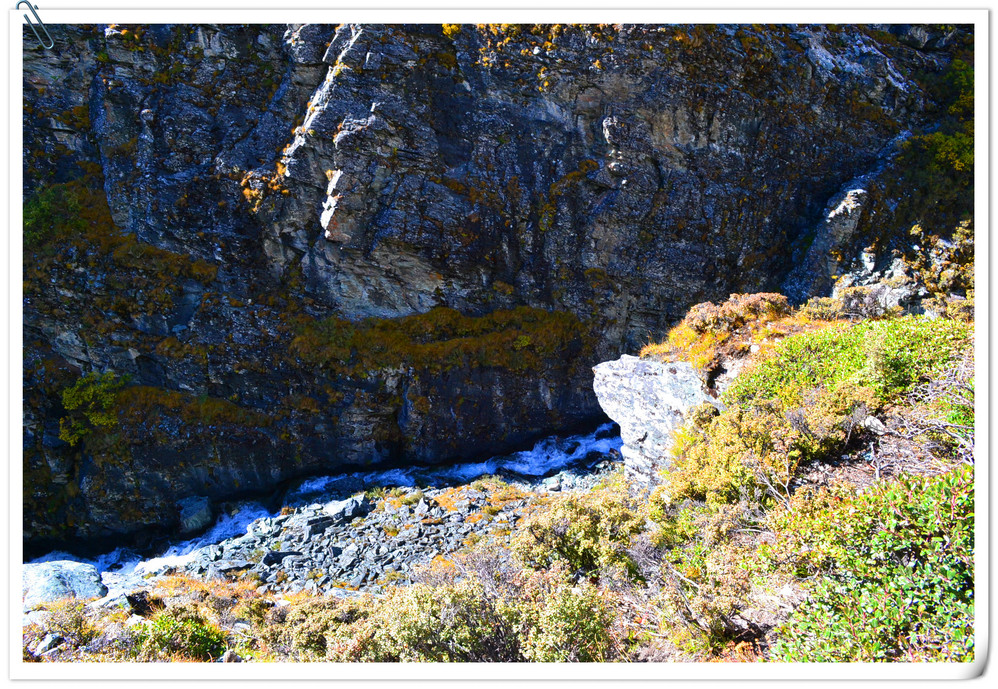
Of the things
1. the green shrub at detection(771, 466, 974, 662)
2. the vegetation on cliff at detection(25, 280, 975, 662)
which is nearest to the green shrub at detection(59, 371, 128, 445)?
the vegetation on cliff at detection(25, 280, 975, 662)

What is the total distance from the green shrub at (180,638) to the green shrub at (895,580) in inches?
301

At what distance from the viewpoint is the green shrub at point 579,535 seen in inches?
345

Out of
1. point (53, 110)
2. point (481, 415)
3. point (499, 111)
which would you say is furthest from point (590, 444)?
point (53, 110)

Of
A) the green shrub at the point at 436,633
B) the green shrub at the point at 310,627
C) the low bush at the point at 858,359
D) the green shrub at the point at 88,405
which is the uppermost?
the low bush at the point at 858,359

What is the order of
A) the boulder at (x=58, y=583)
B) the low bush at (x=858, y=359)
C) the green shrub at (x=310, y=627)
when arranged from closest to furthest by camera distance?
the low bush at (x=858, y=359), the green shrub at (x=310, y=627), the boulder at (x=58, y=583)

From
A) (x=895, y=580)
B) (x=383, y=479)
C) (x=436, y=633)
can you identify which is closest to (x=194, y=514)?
(x=383, y=479)

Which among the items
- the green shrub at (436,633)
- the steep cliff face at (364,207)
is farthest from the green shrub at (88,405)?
the green shrub at (436,633)

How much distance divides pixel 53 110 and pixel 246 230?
293 inches
